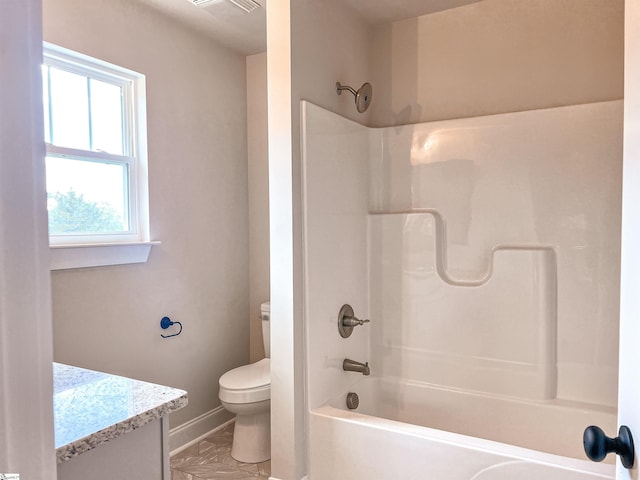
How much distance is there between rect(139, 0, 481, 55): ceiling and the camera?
7.82 ft

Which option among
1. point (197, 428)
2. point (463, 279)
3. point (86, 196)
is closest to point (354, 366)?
point (463, 279)

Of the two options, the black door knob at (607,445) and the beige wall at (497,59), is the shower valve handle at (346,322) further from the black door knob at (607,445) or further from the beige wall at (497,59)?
the black door knob at (607,445)

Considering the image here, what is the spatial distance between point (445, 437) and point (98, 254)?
1792 mm

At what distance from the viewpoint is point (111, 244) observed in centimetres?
221

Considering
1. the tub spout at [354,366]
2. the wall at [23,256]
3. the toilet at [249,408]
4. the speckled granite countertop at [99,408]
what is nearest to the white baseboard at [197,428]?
the toilet at [249,408]

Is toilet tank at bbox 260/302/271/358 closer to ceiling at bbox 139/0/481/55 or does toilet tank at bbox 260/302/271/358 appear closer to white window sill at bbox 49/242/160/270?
white window sill at bbox 49/242/160/270

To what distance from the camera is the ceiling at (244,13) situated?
238cm

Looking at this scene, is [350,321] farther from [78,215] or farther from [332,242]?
[78,215]

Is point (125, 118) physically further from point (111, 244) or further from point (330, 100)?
point (330, 100)

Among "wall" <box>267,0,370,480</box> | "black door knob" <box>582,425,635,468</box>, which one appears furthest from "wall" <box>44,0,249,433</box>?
"black door knob" <box>582,425,635,468</box>

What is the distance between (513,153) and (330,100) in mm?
975

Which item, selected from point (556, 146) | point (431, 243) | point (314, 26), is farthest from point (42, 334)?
point (556, 146)

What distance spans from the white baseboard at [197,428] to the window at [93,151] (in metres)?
1.16

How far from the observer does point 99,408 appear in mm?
942
